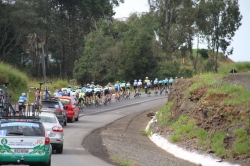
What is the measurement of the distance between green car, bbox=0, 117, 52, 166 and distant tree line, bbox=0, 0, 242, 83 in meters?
58.2

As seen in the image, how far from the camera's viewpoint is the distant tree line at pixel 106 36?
77.8 meters

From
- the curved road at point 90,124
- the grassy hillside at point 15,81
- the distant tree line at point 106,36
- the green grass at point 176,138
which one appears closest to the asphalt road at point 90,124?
the curved road at point 90,124

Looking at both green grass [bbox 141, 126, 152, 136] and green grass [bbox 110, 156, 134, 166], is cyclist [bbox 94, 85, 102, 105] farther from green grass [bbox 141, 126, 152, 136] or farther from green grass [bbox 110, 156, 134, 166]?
green grass [bbox 110, 156, 134, 166]

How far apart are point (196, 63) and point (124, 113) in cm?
4801

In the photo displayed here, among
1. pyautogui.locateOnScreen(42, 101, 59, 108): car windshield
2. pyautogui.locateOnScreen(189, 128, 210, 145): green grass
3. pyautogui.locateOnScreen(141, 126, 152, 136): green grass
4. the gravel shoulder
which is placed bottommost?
pyautogui.locateOnScreen(141, 126, 152, 136): green grass

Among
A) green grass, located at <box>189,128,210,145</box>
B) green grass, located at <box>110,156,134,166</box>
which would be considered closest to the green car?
green grass, located at <box>110,156,134,166</box>

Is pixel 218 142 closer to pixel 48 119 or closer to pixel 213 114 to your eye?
pixel 213 114

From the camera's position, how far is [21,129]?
16.5m

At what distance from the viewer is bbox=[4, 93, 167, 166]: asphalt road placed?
20922mm

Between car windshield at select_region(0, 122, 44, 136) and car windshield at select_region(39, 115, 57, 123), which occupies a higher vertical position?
car windshield at select_region(0, 122, 44, 136)

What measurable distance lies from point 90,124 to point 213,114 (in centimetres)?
1095

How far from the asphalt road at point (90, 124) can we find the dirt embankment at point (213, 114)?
15.3 ft

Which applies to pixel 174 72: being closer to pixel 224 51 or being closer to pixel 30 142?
pixel 224 51

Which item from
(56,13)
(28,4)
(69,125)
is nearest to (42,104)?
(69,125)
